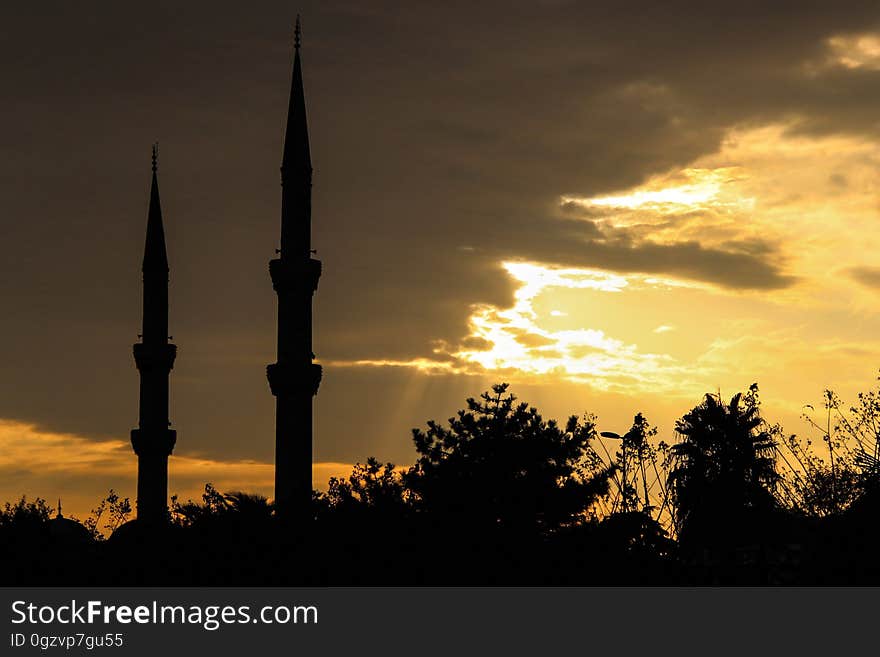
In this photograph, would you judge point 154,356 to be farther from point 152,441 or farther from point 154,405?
point 152,441

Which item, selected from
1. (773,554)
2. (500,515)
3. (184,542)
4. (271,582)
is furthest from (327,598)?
(773,554)

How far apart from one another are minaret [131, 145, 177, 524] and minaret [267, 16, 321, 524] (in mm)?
10928

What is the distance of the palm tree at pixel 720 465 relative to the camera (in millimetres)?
56344

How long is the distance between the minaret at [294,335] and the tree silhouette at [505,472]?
4.26 meters

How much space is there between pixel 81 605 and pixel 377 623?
778cm

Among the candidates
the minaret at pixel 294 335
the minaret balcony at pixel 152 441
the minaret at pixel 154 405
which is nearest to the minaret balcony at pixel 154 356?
the minaret at pixel 154 405

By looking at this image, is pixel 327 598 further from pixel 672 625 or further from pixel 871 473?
pixel 871 473

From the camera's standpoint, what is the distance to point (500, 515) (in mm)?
45250

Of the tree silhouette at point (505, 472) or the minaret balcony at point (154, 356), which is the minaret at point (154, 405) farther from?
the tree silhouette at point (505, 472)

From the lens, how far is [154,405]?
198 feet

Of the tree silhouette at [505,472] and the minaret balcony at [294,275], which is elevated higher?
the minaret balcony at [294,275]

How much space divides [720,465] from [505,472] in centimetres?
1394

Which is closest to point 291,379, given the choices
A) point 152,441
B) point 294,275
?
point 294,275

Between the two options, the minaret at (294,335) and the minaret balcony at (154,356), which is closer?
the minaret at (294,335)
